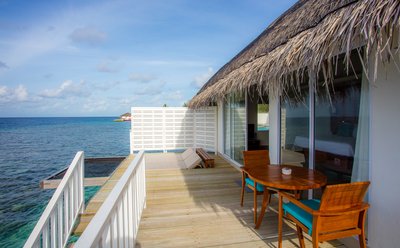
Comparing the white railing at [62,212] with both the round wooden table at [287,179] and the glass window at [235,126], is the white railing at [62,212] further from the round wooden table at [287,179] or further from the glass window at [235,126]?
the glass window at [235,126]

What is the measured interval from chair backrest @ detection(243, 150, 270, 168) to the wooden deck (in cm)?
68

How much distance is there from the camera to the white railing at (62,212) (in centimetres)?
225

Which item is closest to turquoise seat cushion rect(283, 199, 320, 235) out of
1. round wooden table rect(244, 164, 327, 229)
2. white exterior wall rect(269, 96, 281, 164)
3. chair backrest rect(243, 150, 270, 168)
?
round wooden table rect(244, 164, 327, 229)

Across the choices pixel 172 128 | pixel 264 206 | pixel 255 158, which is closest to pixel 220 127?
pixel 172 128

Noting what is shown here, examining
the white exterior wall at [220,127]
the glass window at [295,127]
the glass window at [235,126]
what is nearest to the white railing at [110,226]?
the glass window at [295,127]

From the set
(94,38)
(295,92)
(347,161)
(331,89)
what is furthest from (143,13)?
(347,161)

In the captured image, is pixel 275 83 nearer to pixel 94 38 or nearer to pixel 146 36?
pixel 146 36

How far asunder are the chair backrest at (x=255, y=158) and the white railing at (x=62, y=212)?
2658 mm

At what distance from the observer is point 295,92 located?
3.21m

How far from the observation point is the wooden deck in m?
2.44

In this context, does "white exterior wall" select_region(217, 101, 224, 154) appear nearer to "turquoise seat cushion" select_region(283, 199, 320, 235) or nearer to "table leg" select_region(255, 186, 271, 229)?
"table leg" select_region(255, 186, 271, 229)

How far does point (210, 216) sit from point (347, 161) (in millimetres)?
1912

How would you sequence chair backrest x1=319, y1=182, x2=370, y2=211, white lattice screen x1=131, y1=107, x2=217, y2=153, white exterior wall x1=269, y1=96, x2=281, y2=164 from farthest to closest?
white lattice screen x1=131, y1=107, x2=217, y2=153 → white exterior wall x1=269, y1=96, x2=281, y2=164 → chair backrest x1=319, y1=182, x2=370, y2=211

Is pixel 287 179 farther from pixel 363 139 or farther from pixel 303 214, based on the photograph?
pixel 363 139
